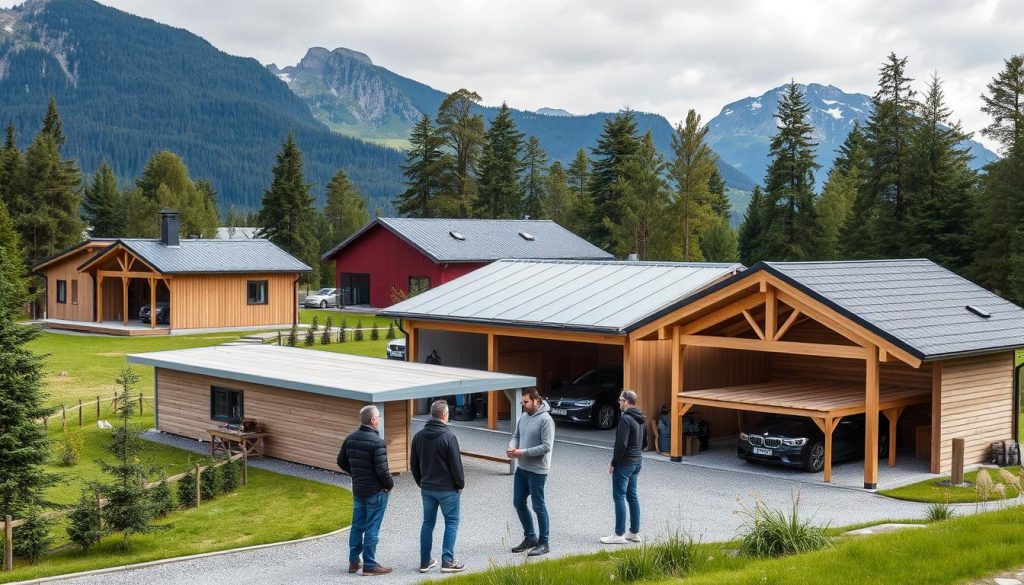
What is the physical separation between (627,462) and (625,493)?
1.72 feet

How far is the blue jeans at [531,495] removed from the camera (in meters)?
12.6

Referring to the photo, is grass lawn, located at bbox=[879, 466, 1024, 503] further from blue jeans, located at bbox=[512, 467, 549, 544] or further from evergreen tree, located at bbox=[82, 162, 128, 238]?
evergreen tree, located at bbox=[82, 162, 128, 238]

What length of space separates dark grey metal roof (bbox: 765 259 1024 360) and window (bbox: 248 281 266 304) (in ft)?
103

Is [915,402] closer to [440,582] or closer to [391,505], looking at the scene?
[391,505]

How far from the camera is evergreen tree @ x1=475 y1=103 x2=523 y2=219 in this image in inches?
2854

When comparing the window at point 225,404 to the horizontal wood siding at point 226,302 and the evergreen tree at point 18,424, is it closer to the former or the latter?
the evergreen tree at point 18,424

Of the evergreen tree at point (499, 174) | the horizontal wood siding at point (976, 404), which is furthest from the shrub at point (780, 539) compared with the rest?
the evergreen tree at point (499, 174)

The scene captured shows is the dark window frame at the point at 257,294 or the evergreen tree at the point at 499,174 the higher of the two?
the evergreen tree at the point at 499,174

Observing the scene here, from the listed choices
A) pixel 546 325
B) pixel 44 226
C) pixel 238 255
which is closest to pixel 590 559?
pixel 546 325

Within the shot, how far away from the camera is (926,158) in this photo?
50250 mm

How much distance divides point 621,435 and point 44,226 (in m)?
54.2

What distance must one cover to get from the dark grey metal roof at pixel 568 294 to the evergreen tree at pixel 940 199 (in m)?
26.6

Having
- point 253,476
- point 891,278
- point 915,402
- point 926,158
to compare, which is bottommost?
point 253,476

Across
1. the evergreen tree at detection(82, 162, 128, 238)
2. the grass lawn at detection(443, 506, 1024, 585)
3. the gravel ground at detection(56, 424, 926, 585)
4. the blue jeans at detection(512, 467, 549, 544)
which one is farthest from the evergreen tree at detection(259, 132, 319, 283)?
the grass lawn at detection(443, 506, 1024, 585)
